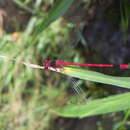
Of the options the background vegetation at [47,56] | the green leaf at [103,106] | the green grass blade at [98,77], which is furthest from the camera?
the background vegetation at [47,56]

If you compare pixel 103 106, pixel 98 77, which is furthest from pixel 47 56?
pixel 98 77

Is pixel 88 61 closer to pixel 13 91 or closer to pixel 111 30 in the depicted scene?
pixel 111 30

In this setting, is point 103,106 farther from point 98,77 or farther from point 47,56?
point 47,56

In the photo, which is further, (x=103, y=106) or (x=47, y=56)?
(x=47, y=56)

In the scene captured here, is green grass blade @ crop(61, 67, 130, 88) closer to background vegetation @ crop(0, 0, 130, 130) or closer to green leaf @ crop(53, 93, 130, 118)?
green leaf @ crop(53, 93, 130, 118)

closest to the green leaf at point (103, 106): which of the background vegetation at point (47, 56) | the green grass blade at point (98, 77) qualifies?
the green grass blade at point (98, 77)

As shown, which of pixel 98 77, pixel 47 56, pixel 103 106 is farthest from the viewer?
pixel 47 56

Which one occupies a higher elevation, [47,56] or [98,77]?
[47,56]

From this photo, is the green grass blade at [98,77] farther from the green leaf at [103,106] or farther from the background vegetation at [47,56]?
the background vegetation at [47,56]

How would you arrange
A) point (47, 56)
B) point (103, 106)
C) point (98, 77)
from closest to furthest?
point (98, 77), point (103, 106), point (47, 56)
